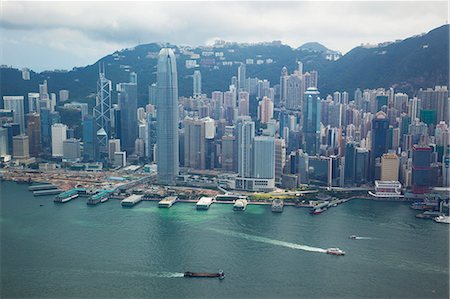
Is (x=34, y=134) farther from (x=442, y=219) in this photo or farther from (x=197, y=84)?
(x=442, y=219)

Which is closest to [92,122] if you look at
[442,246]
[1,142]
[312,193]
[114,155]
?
[114,155]

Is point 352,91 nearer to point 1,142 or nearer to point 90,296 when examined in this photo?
point 1,142

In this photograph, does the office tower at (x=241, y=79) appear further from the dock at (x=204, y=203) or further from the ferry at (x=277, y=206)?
the ferry at (x=277, y=206)

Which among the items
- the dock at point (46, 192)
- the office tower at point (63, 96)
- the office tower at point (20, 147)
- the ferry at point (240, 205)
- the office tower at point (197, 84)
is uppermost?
the office tower at point (197, 84)

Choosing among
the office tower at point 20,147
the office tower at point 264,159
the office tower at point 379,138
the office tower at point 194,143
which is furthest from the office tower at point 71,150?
the office tower at point 379,138

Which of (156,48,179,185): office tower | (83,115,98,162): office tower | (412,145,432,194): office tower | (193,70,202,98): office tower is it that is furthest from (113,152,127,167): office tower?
(193,70,202,98): office tower

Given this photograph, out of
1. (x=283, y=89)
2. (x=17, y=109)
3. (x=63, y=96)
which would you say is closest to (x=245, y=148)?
(x=17, y=109)
